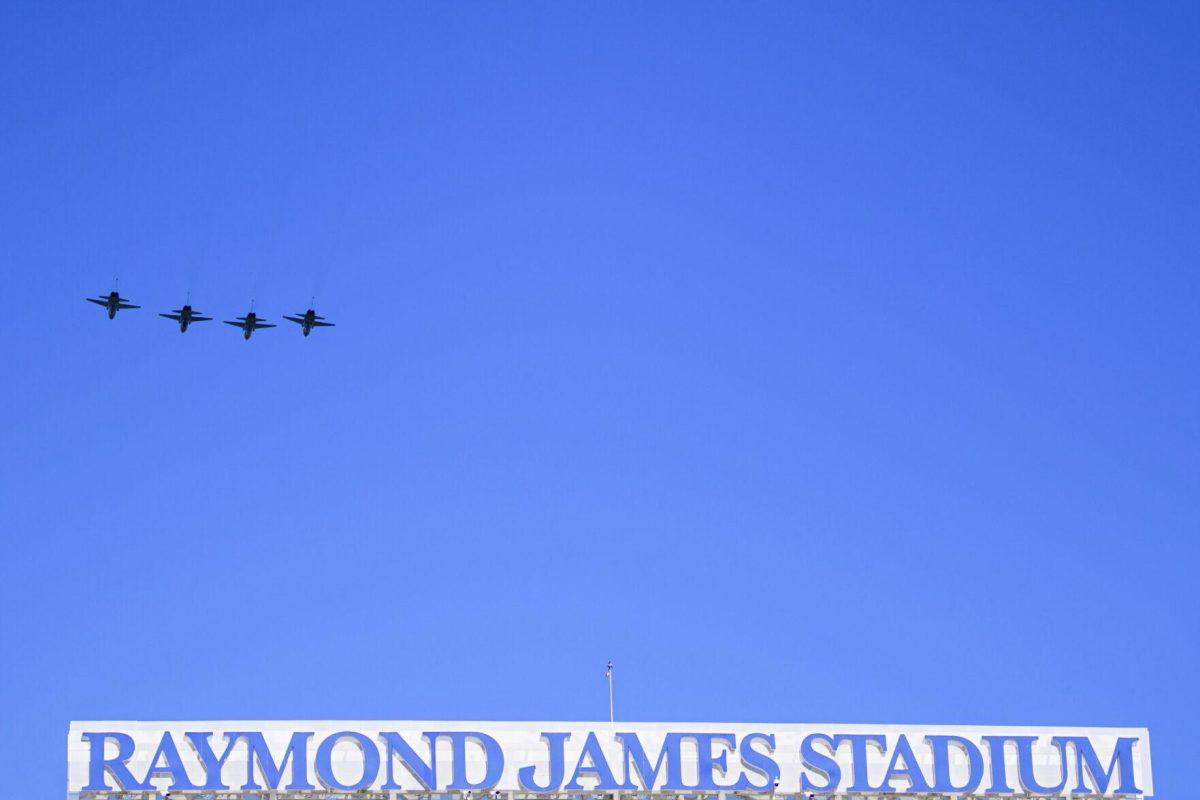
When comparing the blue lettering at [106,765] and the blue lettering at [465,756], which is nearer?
the blue lettering at [106,765]

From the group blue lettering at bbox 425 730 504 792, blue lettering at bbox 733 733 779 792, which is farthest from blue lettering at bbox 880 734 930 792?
blue lettering at bbox 425 730 504 792

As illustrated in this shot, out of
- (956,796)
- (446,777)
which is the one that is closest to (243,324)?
(446,777)

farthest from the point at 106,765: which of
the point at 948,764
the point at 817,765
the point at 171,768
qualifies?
the point at 948,764

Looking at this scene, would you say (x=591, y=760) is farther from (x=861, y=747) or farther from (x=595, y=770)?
(x=861, y=747)

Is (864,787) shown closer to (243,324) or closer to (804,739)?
(804,739)

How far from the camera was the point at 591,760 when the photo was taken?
326ft

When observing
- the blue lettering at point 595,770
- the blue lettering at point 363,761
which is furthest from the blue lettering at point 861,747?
the blue lettering at point 363,761

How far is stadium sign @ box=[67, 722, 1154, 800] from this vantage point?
9581 cm

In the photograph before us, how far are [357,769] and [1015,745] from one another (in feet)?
97.8

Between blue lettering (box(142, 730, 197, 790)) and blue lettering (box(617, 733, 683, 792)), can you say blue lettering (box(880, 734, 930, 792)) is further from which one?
blue lettering (box(142, 730, 197, 790))

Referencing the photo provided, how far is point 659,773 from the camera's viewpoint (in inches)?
3915

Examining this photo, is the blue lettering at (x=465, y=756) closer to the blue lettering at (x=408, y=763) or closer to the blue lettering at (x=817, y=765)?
the blue lettering at (x=408, y=763)

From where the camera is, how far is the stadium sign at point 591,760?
95.8m

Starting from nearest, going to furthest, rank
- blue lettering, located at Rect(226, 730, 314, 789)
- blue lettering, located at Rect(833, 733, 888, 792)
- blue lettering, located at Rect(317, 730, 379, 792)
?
blue lettering, located at Rect(226, 730, 314, 789)
blue lettering, located at Rect(317, 730, 379, 792)
blue lettering, located at Rect(833, 733, 888, 792)
